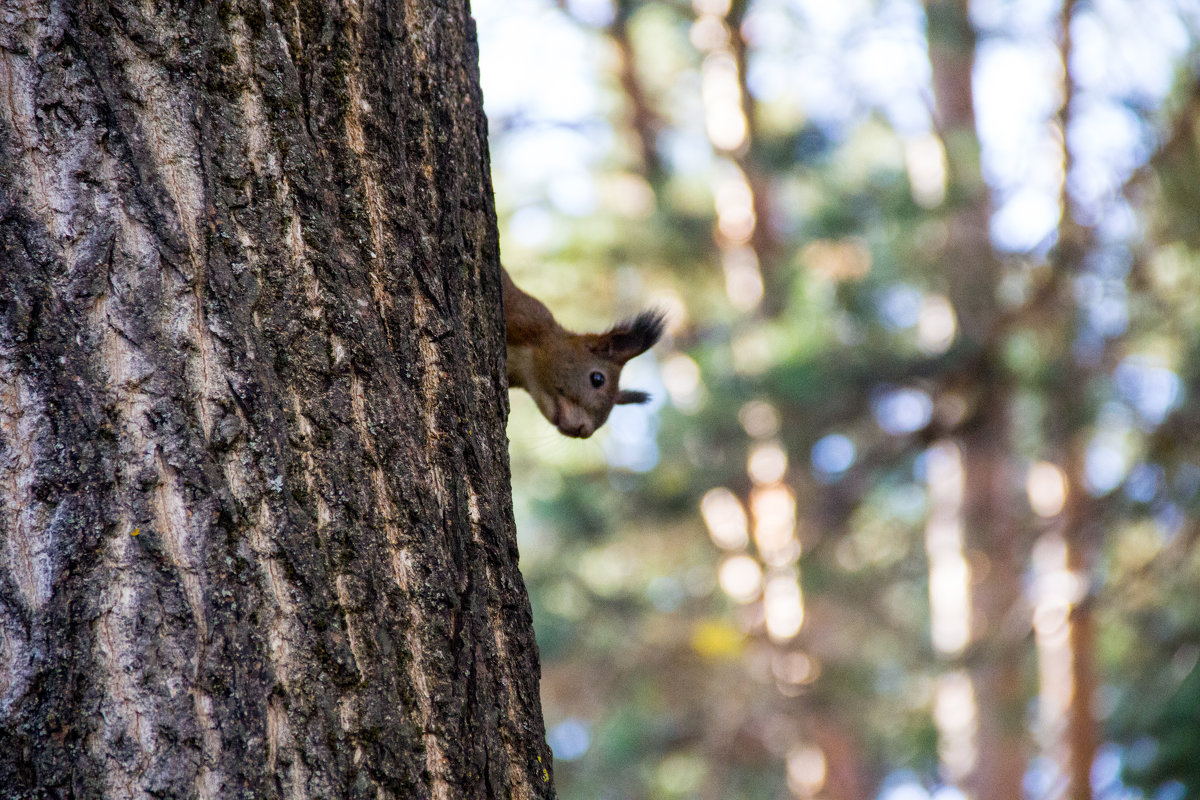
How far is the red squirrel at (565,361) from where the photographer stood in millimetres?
3273

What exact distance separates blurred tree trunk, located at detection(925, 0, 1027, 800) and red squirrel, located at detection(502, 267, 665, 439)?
3.94 meters

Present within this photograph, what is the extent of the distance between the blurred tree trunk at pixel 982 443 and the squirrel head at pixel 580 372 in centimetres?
393

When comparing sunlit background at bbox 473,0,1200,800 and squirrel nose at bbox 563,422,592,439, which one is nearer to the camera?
squirrel nose at bbox 563,422,592,439

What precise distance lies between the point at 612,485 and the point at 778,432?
1.72 m

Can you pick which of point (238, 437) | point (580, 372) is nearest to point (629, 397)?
point (580, 372)

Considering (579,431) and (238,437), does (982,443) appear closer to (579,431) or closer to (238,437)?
A: (579,431)

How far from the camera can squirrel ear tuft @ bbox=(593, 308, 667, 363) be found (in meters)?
3.33

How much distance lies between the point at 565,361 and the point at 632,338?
0.70 feet

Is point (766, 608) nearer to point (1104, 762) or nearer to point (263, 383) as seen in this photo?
point (1104, 762)

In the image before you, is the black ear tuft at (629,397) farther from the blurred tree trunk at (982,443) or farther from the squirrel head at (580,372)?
the blurred tree trunk at (982,443)

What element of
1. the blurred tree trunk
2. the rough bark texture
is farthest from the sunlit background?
the rough bark texture

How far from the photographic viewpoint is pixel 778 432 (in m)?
7.46

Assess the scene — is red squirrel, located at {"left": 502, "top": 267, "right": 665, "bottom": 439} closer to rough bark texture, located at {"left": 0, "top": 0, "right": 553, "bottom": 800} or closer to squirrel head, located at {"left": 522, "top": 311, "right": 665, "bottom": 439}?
squirrel head, located at {"left": 522, "top": 311, "right": 665, "bottom": 439}

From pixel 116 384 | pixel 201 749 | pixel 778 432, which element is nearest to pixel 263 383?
pixel 116 384
